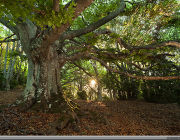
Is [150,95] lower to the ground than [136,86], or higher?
lower

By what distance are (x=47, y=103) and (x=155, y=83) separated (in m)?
7.63

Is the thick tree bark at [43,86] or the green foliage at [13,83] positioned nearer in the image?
the thick tree bark at [43,86]

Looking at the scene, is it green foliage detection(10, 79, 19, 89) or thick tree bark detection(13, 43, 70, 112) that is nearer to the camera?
thick tree bark detection(13, 43, 70, 112)

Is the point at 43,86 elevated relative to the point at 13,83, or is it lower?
lower

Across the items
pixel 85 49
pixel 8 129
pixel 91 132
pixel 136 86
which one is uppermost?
pixel 85 49

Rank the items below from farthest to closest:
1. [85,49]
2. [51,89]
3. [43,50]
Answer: [85,49]
[51,89]
[43,50]

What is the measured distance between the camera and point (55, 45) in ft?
14.2

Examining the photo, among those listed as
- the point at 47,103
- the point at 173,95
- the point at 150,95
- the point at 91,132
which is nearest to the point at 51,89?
the point at 47,103

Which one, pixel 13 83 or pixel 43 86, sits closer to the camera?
pixel 43 86

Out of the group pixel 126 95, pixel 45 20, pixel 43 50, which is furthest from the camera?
pixel 126 95

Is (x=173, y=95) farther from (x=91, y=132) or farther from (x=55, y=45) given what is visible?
(x=55, y=45)

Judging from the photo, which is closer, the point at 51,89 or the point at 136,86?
the point at 51,89

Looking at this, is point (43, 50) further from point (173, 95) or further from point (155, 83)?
point (173, 95)

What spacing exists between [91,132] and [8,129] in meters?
1.96
